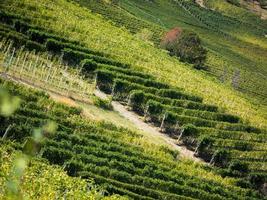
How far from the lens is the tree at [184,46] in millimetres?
94188

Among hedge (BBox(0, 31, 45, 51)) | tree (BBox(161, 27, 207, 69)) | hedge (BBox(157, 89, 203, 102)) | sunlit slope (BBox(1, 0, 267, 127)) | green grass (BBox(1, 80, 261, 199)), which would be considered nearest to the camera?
green grass (BBox(1, 80, 261, 199))

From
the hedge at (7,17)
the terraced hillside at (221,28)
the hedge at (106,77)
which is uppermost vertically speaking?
the hedge at (7,17)

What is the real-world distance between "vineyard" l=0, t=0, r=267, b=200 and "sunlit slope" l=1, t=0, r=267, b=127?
0.24m

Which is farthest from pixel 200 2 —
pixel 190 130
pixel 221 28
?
pixel 190 130

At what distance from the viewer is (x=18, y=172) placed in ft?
7.07

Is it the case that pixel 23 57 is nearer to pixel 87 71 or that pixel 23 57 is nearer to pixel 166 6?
pixel 87 71

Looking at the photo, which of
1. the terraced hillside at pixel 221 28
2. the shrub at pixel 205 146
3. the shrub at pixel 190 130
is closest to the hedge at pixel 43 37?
the shrub at pixel 190 130

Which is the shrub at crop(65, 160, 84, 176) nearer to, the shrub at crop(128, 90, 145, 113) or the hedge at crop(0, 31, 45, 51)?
the shrub at crop(128, 90, 145, 113)

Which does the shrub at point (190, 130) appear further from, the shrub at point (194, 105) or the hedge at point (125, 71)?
the hedge at point (125, 71)

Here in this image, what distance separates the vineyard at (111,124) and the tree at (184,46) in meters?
14.0

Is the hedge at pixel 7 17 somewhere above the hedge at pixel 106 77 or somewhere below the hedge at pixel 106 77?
above

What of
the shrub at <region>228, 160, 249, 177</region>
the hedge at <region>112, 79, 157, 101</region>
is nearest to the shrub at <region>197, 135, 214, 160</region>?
the shrub at <region>228, 160, 249, 177</region>

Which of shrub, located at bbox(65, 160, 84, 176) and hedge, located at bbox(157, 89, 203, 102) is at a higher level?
shrub, located at bbox(65, 160, 84, 176)

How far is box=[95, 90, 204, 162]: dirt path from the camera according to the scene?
53.4 metres
